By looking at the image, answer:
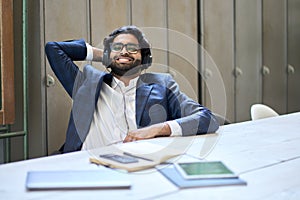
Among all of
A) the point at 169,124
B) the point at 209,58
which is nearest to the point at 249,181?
the point at 169,124

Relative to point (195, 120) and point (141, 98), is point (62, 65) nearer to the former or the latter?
point (141, 98)

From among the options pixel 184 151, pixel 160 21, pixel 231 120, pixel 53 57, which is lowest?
pixel 231 120

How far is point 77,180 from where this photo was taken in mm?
1093

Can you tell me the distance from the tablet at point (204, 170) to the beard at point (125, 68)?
44.6 inches

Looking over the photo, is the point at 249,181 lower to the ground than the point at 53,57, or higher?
lower

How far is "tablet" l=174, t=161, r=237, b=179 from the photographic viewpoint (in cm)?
114

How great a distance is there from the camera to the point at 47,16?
269 cm

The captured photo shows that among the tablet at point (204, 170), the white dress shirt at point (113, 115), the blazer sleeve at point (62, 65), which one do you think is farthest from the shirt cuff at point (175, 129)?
the blazer sleeve at point (62, 65)

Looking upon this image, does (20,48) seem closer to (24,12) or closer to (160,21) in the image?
(24,12)

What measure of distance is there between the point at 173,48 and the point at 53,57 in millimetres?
1320

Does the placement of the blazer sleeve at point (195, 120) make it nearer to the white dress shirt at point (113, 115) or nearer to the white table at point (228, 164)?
the white table at point (228, 164)

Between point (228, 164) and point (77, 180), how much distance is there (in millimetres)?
450

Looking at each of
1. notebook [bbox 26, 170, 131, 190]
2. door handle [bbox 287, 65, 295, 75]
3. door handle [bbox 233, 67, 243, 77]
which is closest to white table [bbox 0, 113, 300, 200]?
notebook [bbox 26, 170, 131, 190]

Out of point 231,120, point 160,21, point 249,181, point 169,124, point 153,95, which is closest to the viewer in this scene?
point 249,181
